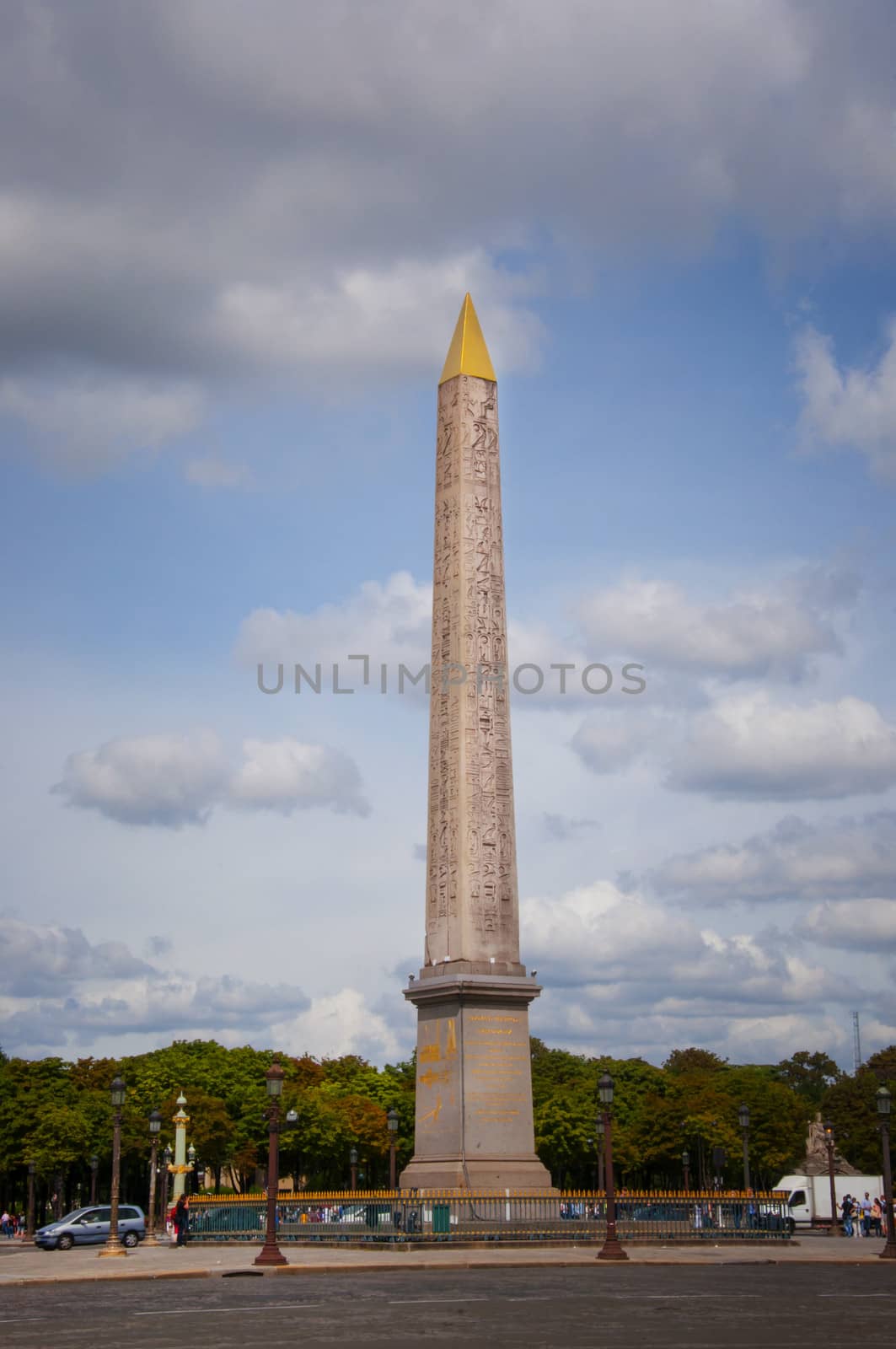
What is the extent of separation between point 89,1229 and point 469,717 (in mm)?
22414

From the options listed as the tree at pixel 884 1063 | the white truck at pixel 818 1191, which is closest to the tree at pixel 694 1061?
the tree at pixel 884 1063

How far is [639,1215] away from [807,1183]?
35.8 m

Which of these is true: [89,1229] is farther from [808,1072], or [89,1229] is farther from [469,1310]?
[808,1072]

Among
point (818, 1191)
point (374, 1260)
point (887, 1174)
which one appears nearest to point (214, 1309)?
point (374, 1260)

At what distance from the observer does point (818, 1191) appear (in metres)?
69.8

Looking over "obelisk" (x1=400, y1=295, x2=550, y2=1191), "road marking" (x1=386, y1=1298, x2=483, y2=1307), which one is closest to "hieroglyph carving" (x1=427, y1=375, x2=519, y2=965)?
"obelisk" (x1=400, y1=295, x2=550, y2=1191)

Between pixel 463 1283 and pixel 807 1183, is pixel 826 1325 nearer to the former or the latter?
pixel 463 1283

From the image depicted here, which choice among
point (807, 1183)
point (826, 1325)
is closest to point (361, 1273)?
point (826, 1325)

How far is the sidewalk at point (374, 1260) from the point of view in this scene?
25312 mm

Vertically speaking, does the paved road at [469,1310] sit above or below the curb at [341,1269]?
above

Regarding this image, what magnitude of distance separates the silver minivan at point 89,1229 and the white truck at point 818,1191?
30882 mm

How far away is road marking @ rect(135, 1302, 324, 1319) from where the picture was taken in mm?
17198

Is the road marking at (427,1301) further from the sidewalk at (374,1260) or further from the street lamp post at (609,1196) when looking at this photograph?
the street lamp post at (609,1196)

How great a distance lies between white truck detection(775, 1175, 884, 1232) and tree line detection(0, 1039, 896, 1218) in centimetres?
735
